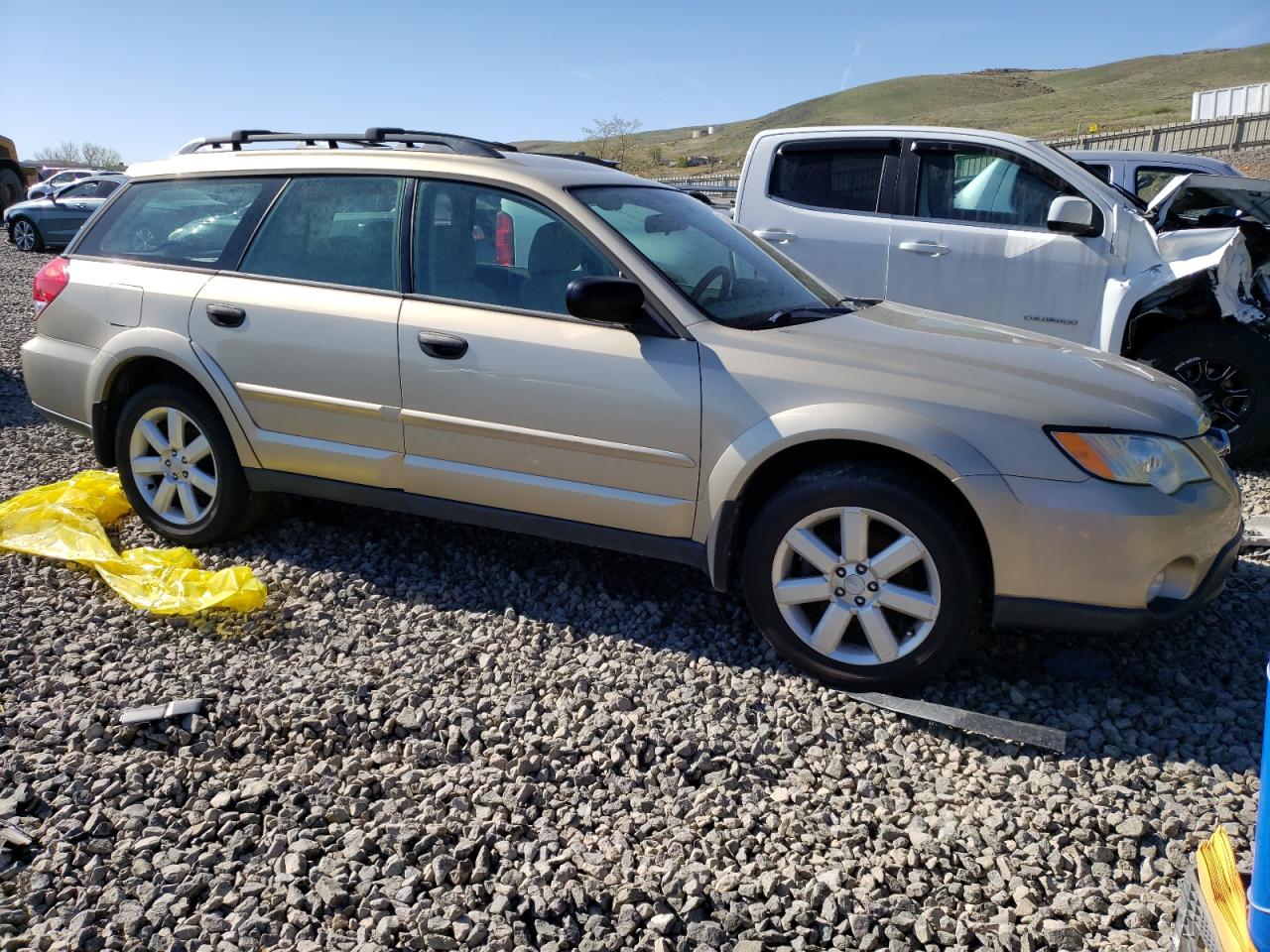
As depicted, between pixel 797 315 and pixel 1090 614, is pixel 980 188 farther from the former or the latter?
pixel 1090 614

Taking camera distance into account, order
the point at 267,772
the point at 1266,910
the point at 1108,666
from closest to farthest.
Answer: the point at 1266,910 < the point at 267,772 < the point at 1108,666

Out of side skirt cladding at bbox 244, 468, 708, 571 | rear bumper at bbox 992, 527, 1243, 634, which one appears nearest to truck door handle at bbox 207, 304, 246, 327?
side skirt cladding at bbox 244, 468, 708, 571

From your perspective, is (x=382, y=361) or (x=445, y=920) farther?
(x=382, y=361)

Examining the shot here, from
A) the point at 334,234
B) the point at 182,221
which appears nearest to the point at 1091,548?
the point at 334,234

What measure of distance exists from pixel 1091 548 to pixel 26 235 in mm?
22984

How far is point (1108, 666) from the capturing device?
3.60 meters

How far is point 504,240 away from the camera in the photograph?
12.8 feet

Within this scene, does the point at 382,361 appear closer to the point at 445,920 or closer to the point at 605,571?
the point at 605,571

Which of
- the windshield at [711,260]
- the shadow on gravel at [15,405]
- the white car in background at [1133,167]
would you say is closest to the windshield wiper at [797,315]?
the windshield at [711,260]

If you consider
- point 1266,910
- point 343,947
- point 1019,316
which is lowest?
point 343,947

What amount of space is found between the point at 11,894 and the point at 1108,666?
3.48m

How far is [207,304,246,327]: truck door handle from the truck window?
396cm

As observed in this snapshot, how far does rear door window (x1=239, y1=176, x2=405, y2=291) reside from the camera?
4059 mm

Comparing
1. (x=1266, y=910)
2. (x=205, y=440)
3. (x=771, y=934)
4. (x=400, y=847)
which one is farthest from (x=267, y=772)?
(x=1266, y=910)
